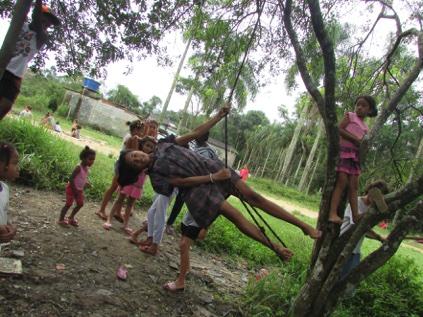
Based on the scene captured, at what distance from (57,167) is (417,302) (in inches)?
243

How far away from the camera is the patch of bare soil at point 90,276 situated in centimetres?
330

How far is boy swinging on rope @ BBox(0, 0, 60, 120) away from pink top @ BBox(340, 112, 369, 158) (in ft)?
9.77

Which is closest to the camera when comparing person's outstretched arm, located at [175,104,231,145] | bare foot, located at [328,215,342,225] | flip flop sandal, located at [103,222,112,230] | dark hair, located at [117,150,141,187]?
bare foot, located at [328,215,342,225]

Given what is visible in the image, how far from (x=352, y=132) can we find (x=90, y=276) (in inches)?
119

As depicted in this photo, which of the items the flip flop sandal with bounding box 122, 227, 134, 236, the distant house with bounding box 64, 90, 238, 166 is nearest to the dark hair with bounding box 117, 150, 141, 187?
the flip flop sandal with bounding box 122, 227, 134, 236

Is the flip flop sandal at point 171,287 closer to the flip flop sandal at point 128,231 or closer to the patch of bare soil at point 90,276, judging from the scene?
the patch of bare soil at point 90,276

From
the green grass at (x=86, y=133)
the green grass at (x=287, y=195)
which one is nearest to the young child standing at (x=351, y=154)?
the green grass at (x=86, y=133)

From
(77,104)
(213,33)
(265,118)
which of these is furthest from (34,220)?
(265,118)

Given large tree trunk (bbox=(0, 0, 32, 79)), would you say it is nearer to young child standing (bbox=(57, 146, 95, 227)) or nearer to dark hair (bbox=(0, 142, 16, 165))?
dark hair (bbox=(0, 142, 16, 165))

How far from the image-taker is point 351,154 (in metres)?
3.85

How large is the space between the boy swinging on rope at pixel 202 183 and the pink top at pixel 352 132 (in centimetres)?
91

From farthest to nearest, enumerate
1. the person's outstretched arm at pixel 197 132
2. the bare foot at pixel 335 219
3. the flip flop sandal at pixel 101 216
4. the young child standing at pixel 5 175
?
the flip flop sandal at pixel 101 216 < the person's outstretched arm at pixel 197 132 < the bare foot at pixel 335 219 < the young child standing at pixel 5 175

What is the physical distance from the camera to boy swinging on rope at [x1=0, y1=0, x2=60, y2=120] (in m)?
3.48

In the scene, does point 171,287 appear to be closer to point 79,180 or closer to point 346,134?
point 79,180
